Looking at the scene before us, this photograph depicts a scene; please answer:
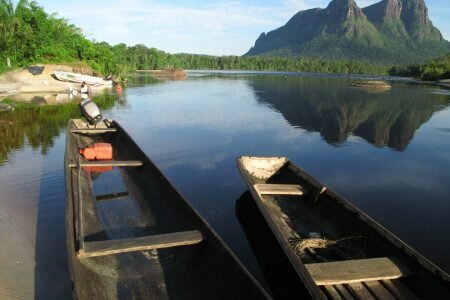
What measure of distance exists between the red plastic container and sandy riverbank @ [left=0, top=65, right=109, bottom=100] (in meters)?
29.6

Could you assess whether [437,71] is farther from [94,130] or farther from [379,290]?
[379,290]

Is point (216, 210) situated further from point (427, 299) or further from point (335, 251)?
point (427, 299)

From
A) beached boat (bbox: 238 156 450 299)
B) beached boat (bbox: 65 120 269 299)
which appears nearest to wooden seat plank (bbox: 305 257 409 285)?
beached boat (bbox: 238 156 450 299)

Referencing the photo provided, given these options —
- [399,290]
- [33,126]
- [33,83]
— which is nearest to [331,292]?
[399,290]

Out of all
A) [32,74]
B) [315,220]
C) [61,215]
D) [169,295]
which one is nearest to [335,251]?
[315,220]

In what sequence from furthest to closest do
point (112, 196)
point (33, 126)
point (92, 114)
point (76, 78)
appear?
point (76, 78)
point (33, 126)
point (92, 114)
point (112, 196)

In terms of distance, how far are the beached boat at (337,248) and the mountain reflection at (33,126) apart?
38.2ft

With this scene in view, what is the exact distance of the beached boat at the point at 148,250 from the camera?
234 inches

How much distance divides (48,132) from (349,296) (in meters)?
19.6

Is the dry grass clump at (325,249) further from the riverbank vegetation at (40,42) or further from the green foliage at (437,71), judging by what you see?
the green foliage at (437,71)

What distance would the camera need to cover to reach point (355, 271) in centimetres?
665

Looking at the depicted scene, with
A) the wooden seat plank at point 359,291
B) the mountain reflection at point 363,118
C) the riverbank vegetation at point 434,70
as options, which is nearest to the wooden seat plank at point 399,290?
the wooden seat plank at point 359,291

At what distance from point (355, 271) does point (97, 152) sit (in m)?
10.1

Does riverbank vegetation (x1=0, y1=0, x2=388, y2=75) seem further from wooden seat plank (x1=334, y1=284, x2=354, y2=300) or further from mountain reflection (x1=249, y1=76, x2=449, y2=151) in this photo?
wooden seat plank (x1=334, y1=284, x2=354, y2=300)
